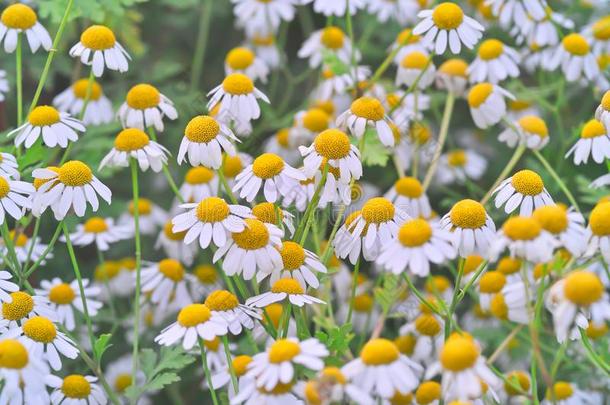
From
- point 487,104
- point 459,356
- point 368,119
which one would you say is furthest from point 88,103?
point 459,356

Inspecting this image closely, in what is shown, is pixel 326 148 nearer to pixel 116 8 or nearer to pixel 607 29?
pixel 116 8

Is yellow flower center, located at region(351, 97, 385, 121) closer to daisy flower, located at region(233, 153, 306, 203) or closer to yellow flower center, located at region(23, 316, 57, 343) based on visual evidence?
daisy flower, located at region(233, 153, 306, 203)

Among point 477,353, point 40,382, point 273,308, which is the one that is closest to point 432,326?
point 273,308

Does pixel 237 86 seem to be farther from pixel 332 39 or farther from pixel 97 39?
pixel 332 39

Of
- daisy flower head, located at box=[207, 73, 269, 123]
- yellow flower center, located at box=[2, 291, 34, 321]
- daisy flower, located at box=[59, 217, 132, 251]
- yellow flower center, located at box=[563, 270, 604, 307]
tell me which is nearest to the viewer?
yellow flower center, located at box=[563, 270, 604, 307]

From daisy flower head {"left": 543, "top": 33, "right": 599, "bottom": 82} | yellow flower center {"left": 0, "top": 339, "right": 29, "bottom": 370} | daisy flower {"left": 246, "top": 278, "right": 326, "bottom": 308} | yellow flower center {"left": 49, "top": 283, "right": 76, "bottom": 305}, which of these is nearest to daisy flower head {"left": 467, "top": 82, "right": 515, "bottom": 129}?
daisy flower head {"left": 543, "top": 33, "right": 599, "bottom": 82}

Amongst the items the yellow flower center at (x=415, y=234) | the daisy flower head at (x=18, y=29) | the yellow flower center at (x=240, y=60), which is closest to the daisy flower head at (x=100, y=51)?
the daisy flower head at (x=18, y=29)

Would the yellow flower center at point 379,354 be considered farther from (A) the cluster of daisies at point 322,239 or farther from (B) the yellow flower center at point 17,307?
(B) the yellow flower center at point 17,307
